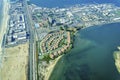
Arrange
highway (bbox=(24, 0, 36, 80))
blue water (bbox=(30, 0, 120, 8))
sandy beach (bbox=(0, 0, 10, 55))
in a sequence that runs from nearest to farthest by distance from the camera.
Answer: highway (bbox=(24, 0, 36, 80))
sandy beach (bbox=(0, 0, 10, 55))
blue water (bbox=(30, 0, 120, 8))

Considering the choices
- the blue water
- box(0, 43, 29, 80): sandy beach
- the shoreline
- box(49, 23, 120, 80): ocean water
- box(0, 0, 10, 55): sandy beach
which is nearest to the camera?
box(49, 23, 120, 80): ocean water

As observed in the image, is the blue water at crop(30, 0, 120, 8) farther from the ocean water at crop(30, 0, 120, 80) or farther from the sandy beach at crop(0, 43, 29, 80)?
the sandy beach at crop(0, 43, 29, 80)

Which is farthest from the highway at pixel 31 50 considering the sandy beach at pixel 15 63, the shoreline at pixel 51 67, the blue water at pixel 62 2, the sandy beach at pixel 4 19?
the blue water at pixel 62 2

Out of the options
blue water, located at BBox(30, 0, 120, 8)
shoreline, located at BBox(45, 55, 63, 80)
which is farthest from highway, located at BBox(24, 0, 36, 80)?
blue water, located at BBox(30, 0, 120, 8)

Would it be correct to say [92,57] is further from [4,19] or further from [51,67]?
[4,19]

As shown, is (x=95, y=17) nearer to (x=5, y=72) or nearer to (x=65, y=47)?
(x=65, y=47)

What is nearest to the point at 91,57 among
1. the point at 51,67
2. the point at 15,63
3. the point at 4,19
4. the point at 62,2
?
the point at 51,67

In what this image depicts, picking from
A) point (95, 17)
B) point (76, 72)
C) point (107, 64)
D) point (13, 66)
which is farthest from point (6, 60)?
point (95, 17)

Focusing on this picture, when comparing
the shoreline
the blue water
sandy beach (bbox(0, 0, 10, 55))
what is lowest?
the shoreline
